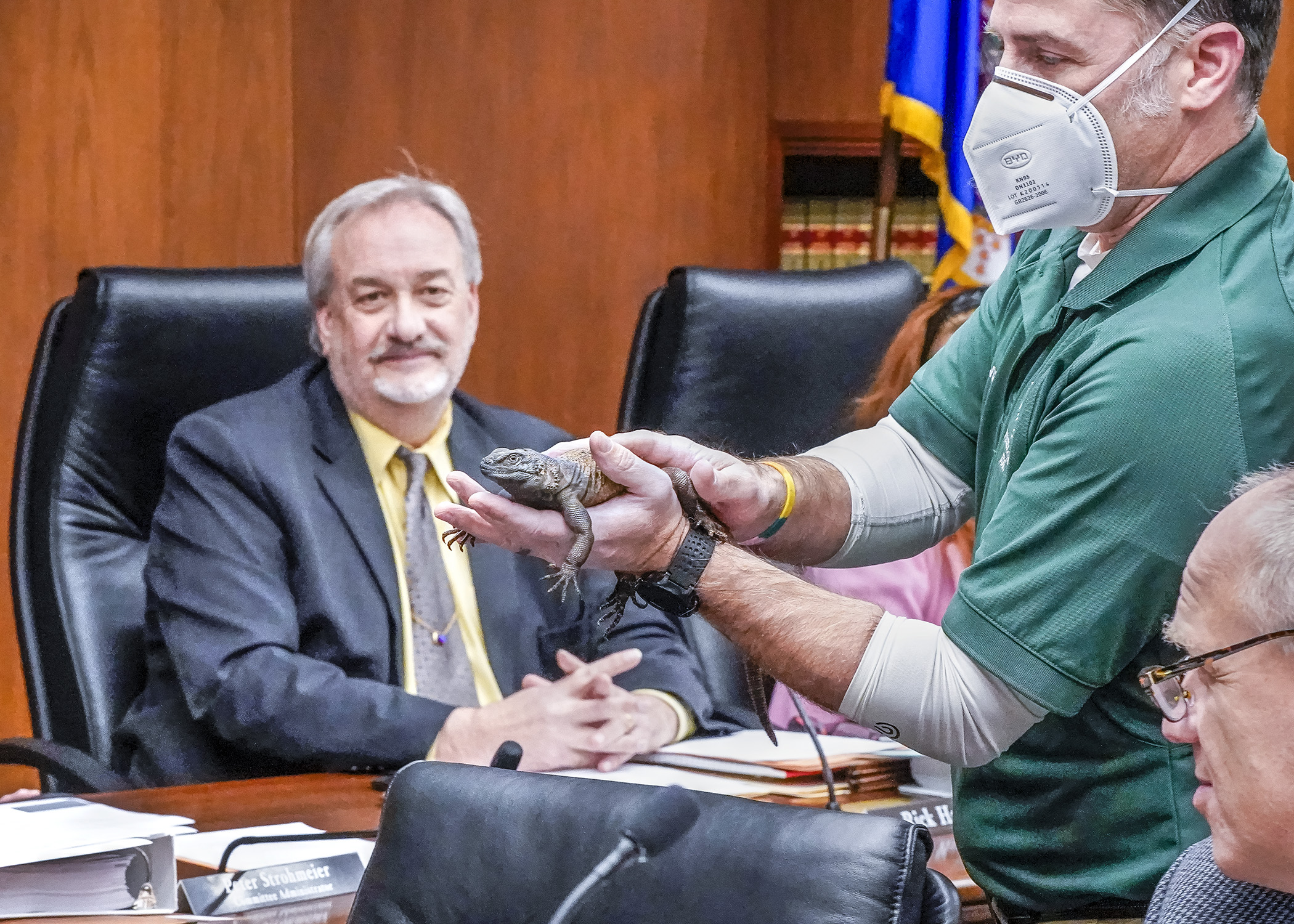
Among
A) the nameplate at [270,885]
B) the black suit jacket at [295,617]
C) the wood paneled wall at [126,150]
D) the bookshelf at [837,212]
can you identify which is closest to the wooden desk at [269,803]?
the nameplate at [270,885]

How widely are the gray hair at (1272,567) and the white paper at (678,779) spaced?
32.1 inches

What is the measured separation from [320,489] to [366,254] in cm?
43

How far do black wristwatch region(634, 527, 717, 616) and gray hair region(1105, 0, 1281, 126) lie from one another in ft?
1.81

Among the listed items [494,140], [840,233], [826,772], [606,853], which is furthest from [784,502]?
[840,233]

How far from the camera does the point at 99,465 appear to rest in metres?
2.40

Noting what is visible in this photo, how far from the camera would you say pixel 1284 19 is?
4.36 m

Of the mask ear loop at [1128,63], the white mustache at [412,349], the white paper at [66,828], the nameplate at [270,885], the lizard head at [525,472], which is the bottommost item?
the nameplate at [270,885]

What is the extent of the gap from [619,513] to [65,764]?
1091 mm

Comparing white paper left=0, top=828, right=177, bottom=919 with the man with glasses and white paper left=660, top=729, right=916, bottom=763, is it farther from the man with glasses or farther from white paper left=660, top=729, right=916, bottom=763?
the man with glasses

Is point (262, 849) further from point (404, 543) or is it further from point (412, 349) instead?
point (412, 349)

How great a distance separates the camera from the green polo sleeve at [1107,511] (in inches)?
47.1

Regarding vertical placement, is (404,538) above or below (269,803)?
above

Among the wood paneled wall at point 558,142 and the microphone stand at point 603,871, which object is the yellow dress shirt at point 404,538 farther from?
the wood paneled wall at point 558,142

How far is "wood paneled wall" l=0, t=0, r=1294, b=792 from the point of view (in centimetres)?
396
